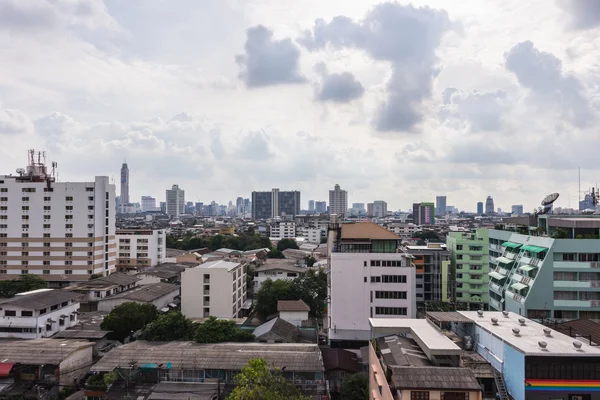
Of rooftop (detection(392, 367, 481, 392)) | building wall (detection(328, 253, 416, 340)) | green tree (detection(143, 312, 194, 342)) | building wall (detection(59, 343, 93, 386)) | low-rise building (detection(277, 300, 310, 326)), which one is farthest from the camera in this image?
low-rise building (detection(277, 300, 310, 326))

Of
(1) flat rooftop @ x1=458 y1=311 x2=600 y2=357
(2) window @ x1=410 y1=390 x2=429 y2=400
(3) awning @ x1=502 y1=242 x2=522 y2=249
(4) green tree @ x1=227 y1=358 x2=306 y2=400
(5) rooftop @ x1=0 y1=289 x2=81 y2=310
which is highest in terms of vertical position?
(3) awning @ x1=502 y1=242 x2=522 y2=249

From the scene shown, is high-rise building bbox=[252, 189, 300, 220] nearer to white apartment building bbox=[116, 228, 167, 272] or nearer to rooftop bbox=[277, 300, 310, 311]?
white apartment building bbox=[116, 228, 167, 272]

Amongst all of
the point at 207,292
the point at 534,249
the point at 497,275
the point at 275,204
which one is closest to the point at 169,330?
the point at 207,292

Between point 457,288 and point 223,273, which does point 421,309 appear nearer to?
point 457,288

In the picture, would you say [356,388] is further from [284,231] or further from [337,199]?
[337,199]

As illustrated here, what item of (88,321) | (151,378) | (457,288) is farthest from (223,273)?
(457,288)

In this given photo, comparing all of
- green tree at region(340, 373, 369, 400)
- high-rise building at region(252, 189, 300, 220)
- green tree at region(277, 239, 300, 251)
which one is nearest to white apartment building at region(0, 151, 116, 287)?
green tree at region(277, 239, 300, 251)
